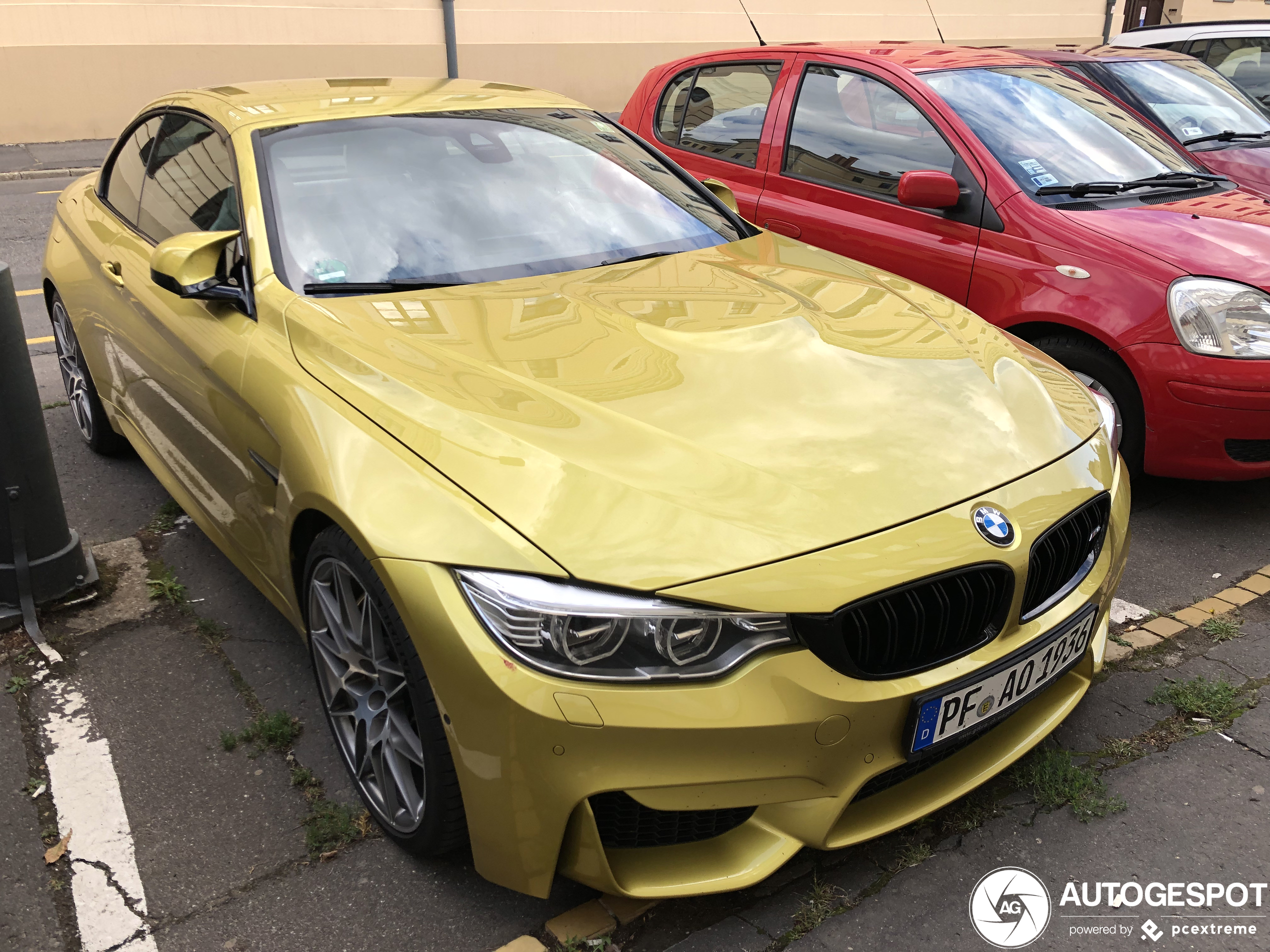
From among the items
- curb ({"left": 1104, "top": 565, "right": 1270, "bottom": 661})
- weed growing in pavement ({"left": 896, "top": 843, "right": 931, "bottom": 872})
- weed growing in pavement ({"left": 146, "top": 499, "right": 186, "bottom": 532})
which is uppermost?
weed growing in pavement ({"left": 146, "top": 499, "right": 186, "bottom": 532})

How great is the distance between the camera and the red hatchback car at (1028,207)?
386cm

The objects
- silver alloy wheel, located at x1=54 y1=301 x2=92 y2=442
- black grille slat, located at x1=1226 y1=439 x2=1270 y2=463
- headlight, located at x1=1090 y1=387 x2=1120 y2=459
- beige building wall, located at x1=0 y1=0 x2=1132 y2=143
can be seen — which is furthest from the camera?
beige building wall, located at x1=0 y1=0 x2=1132 y2=143

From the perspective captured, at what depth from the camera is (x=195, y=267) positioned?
115 inches

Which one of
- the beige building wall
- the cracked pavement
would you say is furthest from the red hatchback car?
the beige building wall

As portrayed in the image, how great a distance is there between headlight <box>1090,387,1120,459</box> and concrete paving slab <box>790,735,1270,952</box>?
2.59 feet

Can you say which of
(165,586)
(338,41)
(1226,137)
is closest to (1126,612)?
(165,586)

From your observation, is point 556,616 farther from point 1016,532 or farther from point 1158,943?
point 1158,943

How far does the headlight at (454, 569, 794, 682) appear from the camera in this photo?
75.5 inches

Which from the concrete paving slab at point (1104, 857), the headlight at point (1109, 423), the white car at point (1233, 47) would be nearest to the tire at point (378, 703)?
the concrete paving slab at point (1104, 857)

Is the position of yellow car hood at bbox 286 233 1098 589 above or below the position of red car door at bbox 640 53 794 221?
below

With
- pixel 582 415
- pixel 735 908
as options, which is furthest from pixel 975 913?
pixel 582 415

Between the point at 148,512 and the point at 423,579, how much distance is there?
2566 mm

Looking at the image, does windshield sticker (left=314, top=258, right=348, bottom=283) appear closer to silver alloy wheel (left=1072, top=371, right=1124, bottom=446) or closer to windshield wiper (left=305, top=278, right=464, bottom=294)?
windshield wiper (left=305, top=278, right=464, bottom=294)

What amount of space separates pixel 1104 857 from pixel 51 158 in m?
14.8
